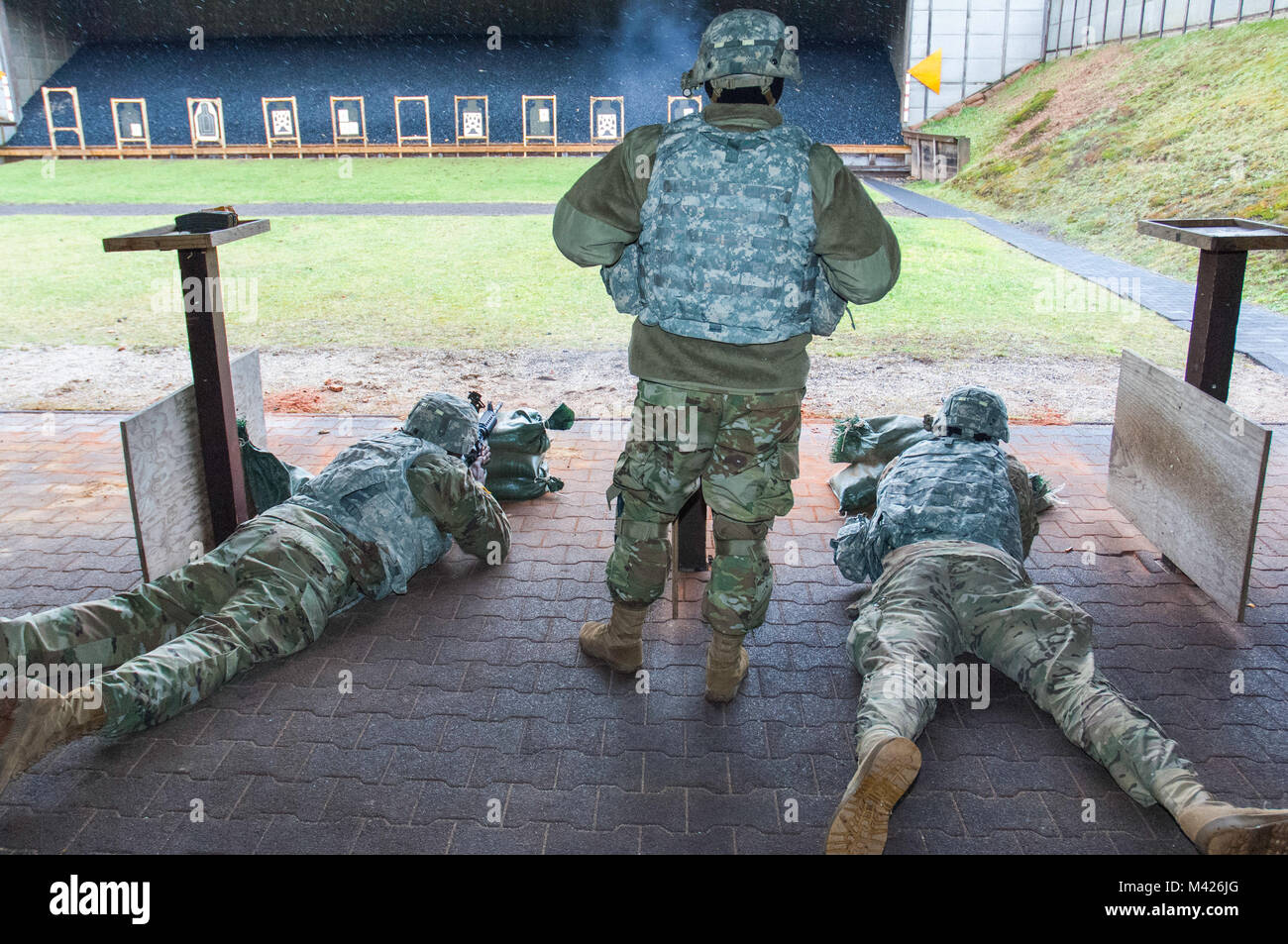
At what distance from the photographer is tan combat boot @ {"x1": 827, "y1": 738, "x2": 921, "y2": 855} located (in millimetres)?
2346

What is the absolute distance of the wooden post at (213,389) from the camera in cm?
371

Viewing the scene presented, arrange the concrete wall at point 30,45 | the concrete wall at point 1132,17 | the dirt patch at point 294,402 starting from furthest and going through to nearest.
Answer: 1. the concrete wall at point 30,45
2. the concrete wall at point 1132,17
3. the dirt patch at point 294,402

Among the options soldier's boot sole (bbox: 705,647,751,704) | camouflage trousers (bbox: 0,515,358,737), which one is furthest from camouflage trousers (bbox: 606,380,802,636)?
camouflage trousers (bbox: 0,515,358,737)

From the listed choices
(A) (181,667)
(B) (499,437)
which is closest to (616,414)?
(B) (499,437)

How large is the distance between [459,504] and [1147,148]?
14.8m

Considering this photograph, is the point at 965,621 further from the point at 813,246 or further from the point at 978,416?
the point at 813,246

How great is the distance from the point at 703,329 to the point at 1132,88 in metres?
18.1

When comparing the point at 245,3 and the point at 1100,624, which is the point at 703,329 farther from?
the point at 245,3

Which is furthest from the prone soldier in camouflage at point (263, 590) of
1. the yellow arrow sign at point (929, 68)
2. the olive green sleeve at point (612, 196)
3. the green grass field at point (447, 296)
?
the yellow arrow sign at point (929, 68)

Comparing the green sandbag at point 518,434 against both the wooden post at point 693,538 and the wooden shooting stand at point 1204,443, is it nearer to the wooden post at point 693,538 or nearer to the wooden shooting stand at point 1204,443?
the wooden post at point 693,538

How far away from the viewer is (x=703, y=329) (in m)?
2.96

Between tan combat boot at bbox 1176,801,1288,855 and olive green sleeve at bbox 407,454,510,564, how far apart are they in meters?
2.53

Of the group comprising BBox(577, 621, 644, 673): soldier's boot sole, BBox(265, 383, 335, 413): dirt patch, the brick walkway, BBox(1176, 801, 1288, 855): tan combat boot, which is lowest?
the brick walkway

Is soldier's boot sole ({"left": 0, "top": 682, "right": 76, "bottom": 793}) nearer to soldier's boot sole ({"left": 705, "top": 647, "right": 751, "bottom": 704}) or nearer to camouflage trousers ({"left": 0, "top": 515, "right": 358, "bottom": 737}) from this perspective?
camouflage trousers ({"left": 0, "top": 515, "right": 358, "bottom": 737})
